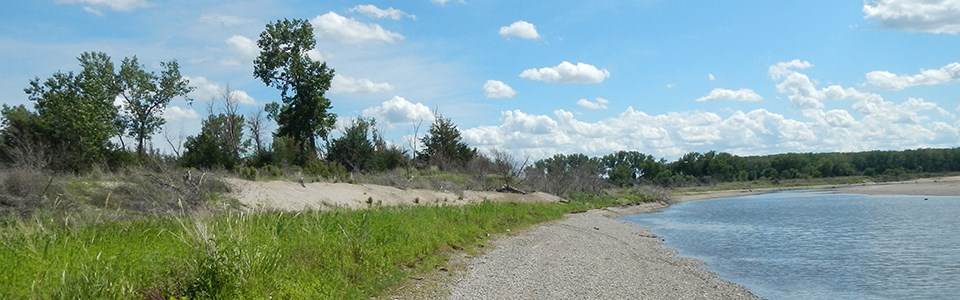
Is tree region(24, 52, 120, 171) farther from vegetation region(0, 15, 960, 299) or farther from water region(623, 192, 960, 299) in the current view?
water region(623, 192, 960, 299)

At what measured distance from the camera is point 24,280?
26.4ft

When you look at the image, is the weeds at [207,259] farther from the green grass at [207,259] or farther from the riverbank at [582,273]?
the riverbank at [582,273]

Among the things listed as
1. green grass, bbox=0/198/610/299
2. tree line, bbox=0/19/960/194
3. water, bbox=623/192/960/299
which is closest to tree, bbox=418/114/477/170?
tree line, bbox=0/19/960/194

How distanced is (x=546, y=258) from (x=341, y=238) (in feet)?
22.1

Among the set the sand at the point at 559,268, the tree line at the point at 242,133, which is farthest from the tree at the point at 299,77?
the sand at the point at 559,268

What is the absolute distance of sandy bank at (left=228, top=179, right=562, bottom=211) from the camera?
88.8 feet

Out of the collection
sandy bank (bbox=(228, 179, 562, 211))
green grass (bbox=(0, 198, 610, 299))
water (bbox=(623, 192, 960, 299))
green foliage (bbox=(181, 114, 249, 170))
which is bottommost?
water (bbox=(623, 192, 960, 299))

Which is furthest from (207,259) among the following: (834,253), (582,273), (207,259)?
(834,253)

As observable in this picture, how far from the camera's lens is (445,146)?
67375 mm

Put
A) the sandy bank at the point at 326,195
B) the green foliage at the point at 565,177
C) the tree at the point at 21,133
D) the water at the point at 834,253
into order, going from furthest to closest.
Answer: the green foliage at the point at 565,177, the tree at the point at 21,133, the sandy bank at the point at 326,195, the water at the point at 834,253

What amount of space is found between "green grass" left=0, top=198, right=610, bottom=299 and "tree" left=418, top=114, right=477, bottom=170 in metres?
49.0

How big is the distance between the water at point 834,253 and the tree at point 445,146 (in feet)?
85.7

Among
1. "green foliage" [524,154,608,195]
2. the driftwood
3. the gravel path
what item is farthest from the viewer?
"green foliage" [524,154,608,195]

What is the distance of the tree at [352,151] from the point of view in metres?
56.6
